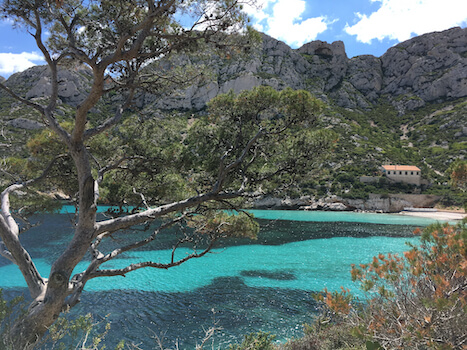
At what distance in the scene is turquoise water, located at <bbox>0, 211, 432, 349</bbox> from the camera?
711 centimetres

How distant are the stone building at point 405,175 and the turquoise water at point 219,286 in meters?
31.7

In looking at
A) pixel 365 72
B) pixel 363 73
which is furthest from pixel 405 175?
pixel 365 72

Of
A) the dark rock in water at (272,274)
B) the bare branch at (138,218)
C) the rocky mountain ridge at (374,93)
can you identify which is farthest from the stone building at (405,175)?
the bare branch at (138,218)

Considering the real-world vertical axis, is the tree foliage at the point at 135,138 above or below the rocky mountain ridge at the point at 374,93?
below

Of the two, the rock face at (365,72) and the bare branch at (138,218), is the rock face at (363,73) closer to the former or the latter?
the rock face at (365,72)

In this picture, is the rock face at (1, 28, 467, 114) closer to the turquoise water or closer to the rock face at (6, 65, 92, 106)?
the rock face at (6, 65, 92, 106)

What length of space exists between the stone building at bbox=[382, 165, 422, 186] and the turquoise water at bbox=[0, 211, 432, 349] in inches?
1247

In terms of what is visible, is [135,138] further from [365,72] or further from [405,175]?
[365,72]

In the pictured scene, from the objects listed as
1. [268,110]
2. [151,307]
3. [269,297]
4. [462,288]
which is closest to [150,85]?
[268,110]

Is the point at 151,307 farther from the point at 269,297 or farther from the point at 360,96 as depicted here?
the point at 360,96

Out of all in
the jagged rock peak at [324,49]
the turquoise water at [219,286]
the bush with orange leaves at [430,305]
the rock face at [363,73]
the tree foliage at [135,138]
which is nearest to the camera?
the bush with orange leaves at [430,305]

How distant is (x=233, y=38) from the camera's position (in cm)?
388

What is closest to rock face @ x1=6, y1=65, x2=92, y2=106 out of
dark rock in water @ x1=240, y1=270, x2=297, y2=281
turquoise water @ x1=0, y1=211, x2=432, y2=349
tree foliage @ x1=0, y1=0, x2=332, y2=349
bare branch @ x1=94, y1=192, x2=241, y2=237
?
turquoise water @ x1=0, y1=211, x2=432, y2=349

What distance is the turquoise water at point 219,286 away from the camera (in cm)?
711
